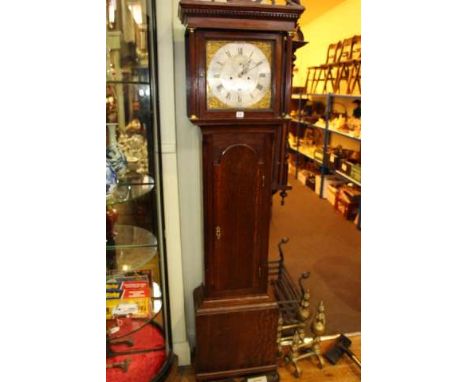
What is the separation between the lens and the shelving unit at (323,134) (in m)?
4.24

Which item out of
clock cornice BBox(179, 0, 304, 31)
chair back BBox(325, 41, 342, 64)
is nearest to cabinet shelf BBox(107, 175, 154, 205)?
clock cornice BBox(179, 0, 304, 31)

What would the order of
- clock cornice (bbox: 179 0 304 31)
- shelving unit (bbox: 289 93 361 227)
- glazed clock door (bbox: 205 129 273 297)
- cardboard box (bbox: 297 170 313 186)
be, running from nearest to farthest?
clock cornice (bbox: 179 0 304 31)
glazed clock door (bbox: 205 129 273 297)
shelving unit (bbox: 289 93 361 227)
cardboard box (bbox: 297 170 313 186)

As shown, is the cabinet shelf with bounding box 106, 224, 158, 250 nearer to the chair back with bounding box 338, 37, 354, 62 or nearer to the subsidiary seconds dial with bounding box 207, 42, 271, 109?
the subsidiary seconds dial with bounding box 207, 42, 271, 109

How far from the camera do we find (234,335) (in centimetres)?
159

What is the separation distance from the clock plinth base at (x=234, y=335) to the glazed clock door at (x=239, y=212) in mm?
64

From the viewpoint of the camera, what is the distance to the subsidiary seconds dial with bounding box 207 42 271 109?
1.29 metres

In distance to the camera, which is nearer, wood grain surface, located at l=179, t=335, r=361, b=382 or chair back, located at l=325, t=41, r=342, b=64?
wood grain surface, located at l=179, t=335, r=361, b=382

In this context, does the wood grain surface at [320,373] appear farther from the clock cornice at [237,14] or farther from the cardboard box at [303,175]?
the cardboard box at [303,175]

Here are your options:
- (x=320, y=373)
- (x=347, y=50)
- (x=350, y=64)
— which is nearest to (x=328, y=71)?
(x=347, y=50)
